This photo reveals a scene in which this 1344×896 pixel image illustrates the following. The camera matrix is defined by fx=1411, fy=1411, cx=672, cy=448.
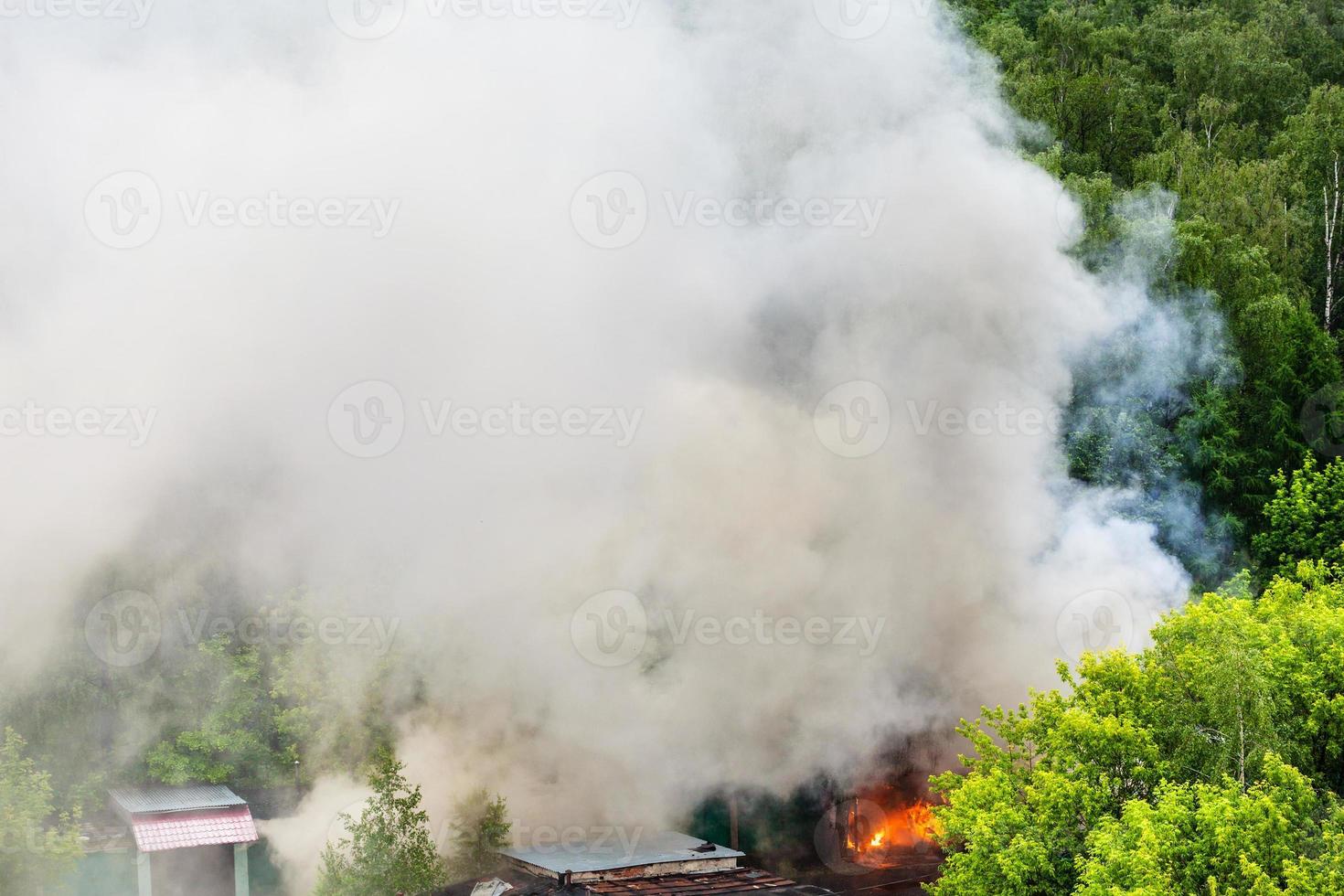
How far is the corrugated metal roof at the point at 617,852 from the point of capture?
24.3 meters

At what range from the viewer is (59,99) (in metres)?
29.8

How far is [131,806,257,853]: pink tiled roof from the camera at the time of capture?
25.5 meters

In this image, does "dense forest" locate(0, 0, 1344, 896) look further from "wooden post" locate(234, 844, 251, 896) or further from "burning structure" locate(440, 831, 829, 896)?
"burning structure" locate(440, 831, 829, 896)

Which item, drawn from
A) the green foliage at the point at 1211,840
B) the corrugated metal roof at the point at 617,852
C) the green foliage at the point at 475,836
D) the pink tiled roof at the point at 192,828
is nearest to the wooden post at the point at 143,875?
the pink tiled roof at the point at 192,828

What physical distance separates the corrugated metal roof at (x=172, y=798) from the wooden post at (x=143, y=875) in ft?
2.63

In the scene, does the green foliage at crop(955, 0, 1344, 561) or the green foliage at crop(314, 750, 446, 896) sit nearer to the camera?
the green foliage at crop(314, 750, 446, 896)

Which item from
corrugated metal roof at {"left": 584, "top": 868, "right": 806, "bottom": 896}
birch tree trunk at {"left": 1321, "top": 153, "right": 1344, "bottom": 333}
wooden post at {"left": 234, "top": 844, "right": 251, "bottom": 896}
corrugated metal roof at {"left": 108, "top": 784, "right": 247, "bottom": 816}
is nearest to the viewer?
corrugated metal roof at {"left": 584, "top": 868, "right": 806, "bottom": 896}

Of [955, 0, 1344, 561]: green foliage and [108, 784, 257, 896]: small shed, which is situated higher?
Result: [955, 0, 1344, 561]: green foliage

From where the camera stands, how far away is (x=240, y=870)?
1053 inches

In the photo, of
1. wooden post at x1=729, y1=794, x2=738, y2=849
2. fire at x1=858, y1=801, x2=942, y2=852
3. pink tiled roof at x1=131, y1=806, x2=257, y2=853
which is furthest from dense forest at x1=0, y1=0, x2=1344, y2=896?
wooden post at x1=729, y1=794, x2=738, y2=849

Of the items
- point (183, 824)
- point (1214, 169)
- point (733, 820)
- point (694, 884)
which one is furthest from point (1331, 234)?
point (183, 824)

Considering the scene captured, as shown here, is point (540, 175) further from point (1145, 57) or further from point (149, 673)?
point (1145, 57)

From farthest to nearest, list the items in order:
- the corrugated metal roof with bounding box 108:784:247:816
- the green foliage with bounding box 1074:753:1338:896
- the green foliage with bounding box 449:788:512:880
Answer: the green foliage with bounding box 449:788:512:880 → the corrugated metal roof with bounding box 108:784:247:816 → the green foliage with bounding box 1074:753:1338:896

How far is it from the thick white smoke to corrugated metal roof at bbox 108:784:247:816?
3261 millimetres
